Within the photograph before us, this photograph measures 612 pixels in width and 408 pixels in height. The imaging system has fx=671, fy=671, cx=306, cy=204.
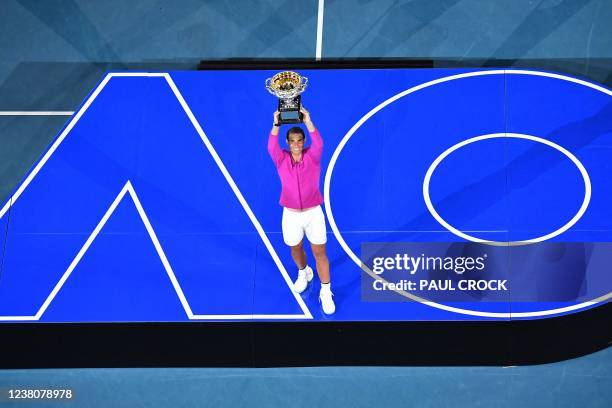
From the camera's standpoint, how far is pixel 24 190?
348 inches

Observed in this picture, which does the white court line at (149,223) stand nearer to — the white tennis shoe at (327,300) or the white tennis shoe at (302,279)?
the white tennis shoe at (302,279)

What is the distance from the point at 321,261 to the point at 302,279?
59 cm

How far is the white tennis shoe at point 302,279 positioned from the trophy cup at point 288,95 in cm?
197

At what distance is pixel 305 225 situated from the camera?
707cm

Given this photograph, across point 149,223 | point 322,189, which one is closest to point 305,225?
point 322,189

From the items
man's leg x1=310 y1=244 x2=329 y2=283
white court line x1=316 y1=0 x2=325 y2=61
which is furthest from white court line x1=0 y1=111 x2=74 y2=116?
man's leg x1=310 y1=244 x2=329 y2=283

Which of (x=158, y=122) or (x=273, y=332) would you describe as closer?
(x=273, y=332)

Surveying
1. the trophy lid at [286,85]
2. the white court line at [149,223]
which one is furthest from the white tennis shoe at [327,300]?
the trophy lid at [286,85]

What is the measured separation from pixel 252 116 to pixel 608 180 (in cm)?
463

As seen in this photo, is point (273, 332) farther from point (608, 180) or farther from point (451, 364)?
point (608, 180)

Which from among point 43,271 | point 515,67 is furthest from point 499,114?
point 43,271

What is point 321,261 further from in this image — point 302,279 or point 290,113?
point 290,113

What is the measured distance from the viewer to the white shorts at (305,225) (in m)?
7.00

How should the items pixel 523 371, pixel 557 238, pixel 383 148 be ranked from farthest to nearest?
1. pixel 383 148
2. pixel 557 238
3. pixel 523 371
